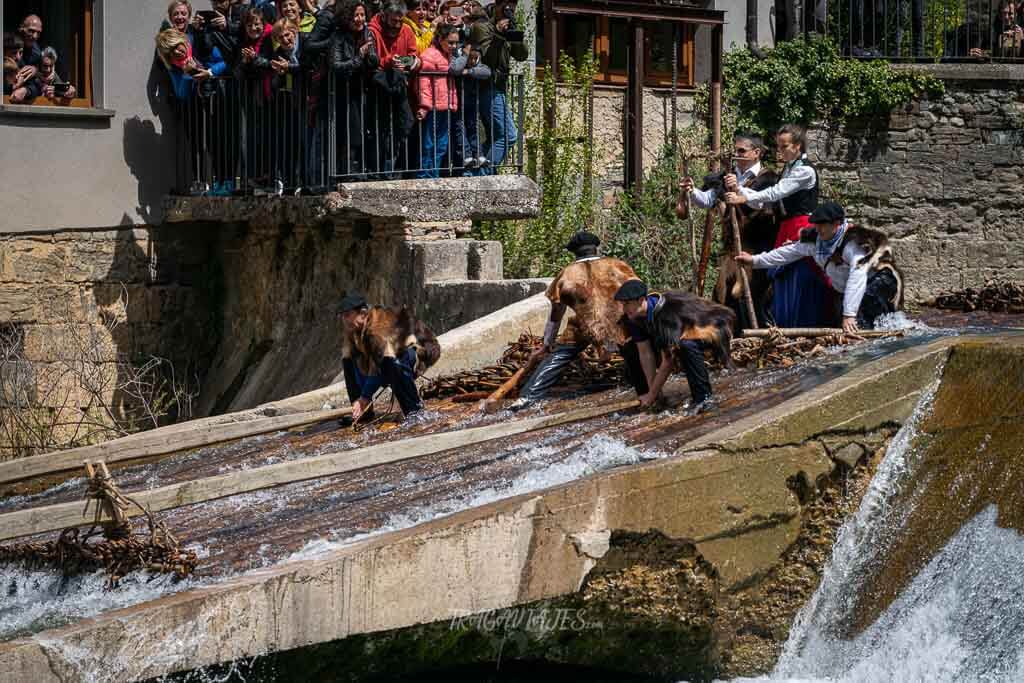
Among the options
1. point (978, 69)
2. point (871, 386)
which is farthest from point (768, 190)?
point (978, 69)

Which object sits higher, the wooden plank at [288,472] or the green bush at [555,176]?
the green bush at [555,176]

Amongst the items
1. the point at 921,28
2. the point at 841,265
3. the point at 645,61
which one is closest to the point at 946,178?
the point at 921,28

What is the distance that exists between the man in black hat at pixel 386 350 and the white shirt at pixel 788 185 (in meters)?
2.27

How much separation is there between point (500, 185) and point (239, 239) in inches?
131

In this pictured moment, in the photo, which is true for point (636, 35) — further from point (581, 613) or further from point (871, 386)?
point (581, 613)

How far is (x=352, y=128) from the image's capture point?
1302cm

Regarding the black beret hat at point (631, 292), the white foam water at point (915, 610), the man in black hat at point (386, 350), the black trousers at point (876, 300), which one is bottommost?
the white foam water at point (915, 610)

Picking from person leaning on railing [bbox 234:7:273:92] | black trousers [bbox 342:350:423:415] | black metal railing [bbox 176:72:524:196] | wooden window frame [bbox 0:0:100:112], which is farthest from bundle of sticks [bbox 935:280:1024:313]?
wooden window frame [bbox 0:0:100:112]

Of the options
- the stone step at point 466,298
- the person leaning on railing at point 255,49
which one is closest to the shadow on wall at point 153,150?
the person leaning on railing at point 255,49

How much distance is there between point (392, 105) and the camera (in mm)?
13047

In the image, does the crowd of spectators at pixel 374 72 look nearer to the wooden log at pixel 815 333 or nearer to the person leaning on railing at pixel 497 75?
the person leaning on railing at pixel 497 75

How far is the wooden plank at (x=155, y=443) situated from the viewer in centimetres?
995

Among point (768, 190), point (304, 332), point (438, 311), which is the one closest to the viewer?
point (768, 190)

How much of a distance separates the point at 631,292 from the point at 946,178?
34.9ft
